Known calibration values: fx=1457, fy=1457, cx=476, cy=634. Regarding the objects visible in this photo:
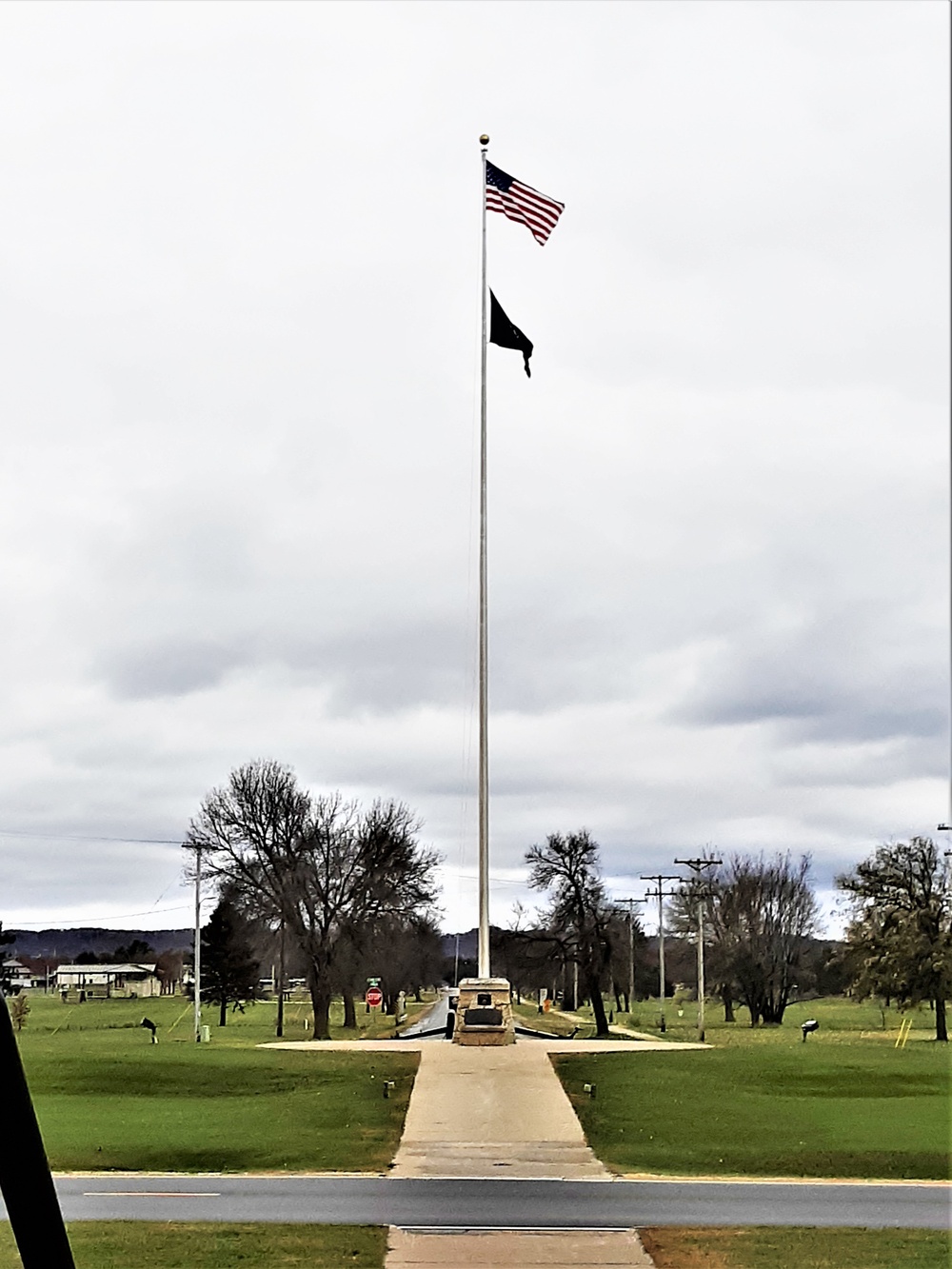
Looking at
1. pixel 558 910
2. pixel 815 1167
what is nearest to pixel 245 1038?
pixel 558 910

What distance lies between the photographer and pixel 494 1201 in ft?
48.1

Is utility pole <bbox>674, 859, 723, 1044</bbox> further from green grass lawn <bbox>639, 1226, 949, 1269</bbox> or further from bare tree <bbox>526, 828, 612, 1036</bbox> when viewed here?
green grass lawn <bbox>639, 1226, 949, 1269</bbox>

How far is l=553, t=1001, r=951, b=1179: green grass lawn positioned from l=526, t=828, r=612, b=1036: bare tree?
13195 millimetres

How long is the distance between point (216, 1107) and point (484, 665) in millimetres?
9312

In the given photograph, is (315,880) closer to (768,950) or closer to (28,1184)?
(768,950)

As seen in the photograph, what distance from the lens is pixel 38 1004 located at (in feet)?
210

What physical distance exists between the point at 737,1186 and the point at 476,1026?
10.6 metres

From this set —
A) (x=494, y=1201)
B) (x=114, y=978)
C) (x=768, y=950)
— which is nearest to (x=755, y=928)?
(x=768, y=950)

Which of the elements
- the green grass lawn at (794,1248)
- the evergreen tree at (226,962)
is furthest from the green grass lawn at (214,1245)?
the evergreen tree at (226,962)

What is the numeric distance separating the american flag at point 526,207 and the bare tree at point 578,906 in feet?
74.9

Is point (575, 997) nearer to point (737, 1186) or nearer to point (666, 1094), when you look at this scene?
point (666, 1094)

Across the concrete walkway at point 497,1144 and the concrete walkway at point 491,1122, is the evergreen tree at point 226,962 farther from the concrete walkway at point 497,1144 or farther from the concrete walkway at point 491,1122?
the concrete walkway at point 491,1122

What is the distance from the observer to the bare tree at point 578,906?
43312mm

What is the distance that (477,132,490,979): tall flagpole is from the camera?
26891mm
